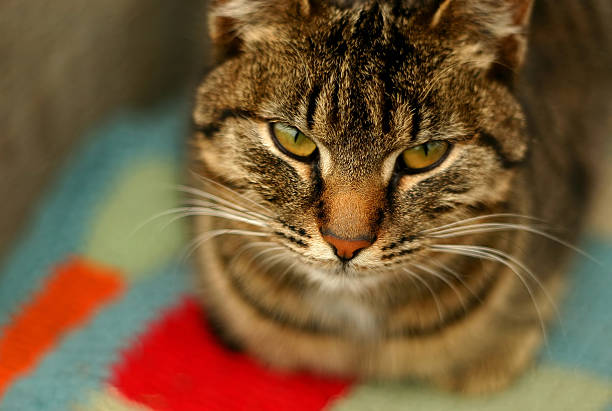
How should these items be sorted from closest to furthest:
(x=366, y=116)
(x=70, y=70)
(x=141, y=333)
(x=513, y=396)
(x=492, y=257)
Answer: (x=366, y=116) < (x=492, y=257) < (x=513, y=396) < (x=141, y=333) < (x=70, y=70)

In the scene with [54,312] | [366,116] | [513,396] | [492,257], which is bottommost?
[54,312]

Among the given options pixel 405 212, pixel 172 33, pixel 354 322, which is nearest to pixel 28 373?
pixel 354 322

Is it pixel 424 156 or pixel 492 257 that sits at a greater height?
pixel 424 156

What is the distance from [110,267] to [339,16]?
0.82 meters

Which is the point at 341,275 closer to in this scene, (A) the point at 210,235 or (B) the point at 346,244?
(B) the point at 346,244

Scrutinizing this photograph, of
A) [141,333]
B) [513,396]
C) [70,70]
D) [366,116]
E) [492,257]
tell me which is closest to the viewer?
[366,116]

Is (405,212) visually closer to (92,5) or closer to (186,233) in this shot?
(186,233)

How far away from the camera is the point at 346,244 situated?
43.6 inches

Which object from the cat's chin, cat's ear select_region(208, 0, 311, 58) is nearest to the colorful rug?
the cat's chin

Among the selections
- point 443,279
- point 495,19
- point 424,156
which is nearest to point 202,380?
point 443,279

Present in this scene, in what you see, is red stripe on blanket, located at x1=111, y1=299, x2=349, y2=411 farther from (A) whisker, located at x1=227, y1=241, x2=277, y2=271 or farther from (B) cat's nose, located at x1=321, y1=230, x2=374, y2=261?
(B) cat's nose, located at x1=321, y1=230, x2=374, y2=261

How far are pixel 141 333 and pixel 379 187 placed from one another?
2.03ft

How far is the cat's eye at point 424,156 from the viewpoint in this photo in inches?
44.9

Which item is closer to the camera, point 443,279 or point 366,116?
point 366,116
